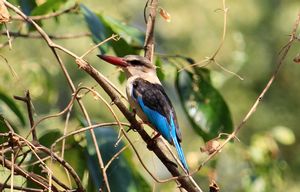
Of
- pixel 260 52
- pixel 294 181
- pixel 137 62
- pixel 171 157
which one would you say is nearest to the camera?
pixel 171 157

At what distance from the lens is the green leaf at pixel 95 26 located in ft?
12.0

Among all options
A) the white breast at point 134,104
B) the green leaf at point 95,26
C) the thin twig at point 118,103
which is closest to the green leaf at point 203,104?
the white breast at point 134,104

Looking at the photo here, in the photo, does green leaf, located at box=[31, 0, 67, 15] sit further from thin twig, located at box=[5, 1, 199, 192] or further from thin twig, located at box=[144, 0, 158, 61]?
thin twig, located at box=[5, 1, 199, 192]

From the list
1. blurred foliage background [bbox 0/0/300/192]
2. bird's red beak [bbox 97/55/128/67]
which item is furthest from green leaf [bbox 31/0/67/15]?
bird's red beak [bbox 97/55/128/67]

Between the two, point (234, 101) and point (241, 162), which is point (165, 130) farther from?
point (234, 101)

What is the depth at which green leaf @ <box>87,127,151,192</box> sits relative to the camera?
3.31 meters

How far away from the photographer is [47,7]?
3.83m

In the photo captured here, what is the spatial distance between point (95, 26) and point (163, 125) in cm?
53

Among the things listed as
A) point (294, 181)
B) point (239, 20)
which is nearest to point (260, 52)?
point (239, 20)

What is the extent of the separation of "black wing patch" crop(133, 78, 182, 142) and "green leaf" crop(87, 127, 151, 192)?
0.40 m

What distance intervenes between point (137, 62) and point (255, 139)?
162 centimetres

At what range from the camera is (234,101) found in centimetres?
1623

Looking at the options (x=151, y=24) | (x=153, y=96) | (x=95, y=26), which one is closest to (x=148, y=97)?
(x=153, y=96)

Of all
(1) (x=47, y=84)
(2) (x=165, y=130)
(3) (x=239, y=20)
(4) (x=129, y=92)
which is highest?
(3) (x=239, y=20)
